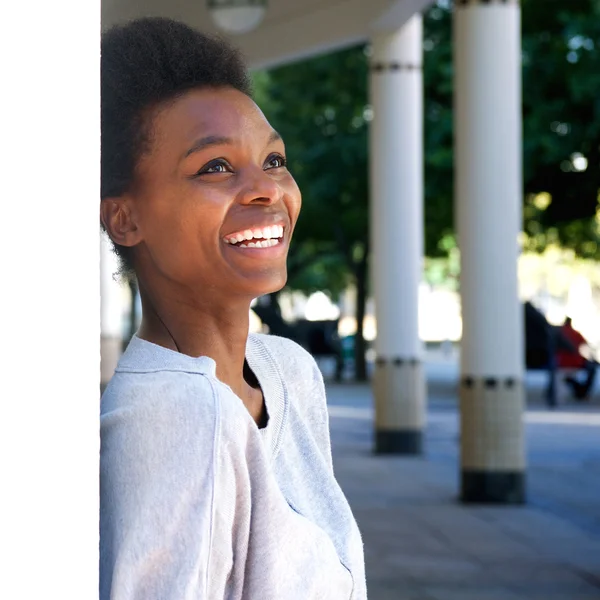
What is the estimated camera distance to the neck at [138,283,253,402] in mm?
1591

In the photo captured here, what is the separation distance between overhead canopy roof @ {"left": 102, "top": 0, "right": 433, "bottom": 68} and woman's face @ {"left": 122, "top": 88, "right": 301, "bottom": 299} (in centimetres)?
1097

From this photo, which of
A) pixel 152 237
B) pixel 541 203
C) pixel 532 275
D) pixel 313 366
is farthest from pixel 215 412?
pixel 532 275

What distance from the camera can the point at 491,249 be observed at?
9828mm

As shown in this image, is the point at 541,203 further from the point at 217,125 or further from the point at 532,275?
the point at 532,275

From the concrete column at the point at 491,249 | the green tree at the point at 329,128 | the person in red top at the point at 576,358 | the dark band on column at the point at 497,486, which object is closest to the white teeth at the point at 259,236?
the concrete column at the point at 491,249

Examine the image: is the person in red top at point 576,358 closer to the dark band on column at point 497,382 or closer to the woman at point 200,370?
the dark band on column at point 497,382

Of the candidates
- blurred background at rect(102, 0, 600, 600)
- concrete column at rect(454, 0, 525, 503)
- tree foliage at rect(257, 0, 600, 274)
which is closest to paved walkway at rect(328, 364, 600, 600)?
blurred background at rect(102, 0, 600, 600)

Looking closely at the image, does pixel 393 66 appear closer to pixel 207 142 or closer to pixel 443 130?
pixel 443 130

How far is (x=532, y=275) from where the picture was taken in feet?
203

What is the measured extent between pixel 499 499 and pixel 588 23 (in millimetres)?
9887

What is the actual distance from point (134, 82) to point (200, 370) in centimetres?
36

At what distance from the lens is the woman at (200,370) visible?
4.38 feet
